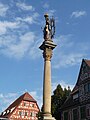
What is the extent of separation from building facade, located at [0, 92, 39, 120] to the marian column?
1619 inches

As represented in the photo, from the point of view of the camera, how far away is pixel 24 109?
203 feet

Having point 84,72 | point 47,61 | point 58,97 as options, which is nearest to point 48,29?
point 47,61

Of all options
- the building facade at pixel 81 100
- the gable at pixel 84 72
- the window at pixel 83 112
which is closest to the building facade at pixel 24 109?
the building facade at pixel 81 100

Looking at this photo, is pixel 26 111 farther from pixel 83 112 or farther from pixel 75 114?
pixel 83 112

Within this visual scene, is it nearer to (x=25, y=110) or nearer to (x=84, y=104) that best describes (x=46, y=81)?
(x=84, y=104)

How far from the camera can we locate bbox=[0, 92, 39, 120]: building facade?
61131mm

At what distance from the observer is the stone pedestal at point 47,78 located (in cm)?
1969

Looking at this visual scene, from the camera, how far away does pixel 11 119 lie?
6072 centimetres

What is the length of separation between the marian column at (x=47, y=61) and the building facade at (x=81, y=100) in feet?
66.1

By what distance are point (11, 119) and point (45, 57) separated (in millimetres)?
42053

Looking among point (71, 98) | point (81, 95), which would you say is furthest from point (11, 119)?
point (81, 95)

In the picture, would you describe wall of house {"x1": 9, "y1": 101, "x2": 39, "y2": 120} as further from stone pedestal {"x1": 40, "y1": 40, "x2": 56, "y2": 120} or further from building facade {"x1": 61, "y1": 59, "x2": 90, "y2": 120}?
stone pedestal {"x1": 40, "y1": 40, "x2": 56, "y2": 120}

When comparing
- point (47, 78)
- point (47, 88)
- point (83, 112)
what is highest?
point (47, 78)

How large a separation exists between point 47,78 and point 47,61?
4.38ft
